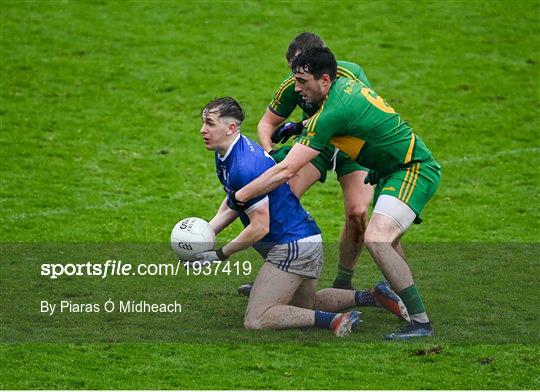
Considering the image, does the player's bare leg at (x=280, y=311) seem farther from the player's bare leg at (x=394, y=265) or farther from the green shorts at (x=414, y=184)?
the green shorts at (x=414, y=184)

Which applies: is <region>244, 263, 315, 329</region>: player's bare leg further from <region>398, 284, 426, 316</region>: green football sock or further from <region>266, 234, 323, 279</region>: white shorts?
<region>398, 284, 426, 316</region>: green football sock

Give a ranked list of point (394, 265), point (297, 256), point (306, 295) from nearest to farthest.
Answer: point (394, 265) → point (297, 256) → point (306, 295)

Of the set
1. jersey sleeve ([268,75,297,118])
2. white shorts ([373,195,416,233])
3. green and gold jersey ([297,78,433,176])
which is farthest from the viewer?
jersey sleeve ([268,75,297,118])

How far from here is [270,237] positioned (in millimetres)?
9289

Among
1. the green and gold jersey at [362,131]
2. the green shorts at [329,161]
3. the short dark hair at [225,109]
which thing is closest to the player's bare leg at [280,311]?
the green and gold jersey at [362,131]

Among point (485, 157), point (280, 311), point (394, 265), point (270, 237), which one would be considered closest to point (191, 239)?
point (270, 237)

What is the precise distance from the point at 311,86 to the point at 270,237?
4.23ft

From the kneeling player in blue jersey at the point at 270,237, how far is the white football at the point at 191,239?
96 mm

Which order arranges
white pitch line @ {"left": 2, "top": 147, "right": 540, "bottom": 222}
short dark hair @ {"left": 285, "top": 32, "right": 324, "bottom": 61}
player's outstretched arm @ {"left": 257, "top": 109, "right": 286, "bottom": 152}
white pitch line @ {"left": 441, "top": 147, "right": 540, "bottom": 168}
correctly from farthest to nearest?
white pitch line @ {"left": 441, "top": 147, "right": 540, "bottom": 168} < white pitch line @ {"left": 2, "top": 147, "right": 540, "bottom": 222} < player's outstretched arm @ {"left": 257, "top": 109, "right": 286, "bottom": 152} < short dark hair @ {"left": 285, "top": 32, "right": 324, "bottom": 61}

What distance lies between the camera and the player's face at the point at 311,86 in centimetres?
903

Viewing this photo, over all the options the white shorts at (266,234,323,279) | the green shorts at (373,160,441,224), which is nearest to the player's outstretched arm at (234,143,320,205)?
the white shorts at (266,234,323,279)

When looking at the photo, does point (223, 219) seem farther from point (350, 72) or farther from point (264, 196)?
point (350, 72)

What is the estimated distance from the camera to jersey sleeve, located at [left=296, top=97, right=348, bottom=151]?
8914mm

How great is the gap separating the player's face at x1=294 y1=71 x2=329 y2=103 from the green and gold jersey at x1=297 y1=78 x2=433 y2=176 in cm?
7
